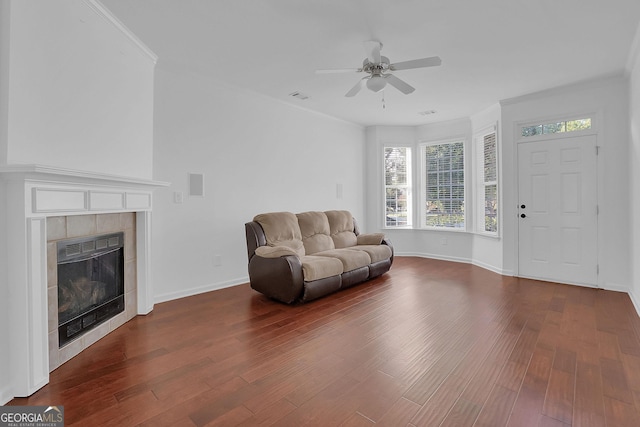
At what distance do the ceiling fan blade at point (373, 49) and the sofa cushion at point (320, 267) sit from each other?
2199mm

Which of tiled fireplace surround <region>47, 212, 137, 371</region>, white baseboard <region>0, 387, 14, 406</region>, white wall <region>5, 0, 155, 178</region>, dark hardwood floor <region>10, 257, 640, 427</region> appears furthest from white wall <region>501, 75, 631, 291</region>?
white baseboard <region>0, 387, 14, 406</region>

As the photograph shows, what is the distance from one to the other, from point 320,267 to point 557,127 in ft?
12.8

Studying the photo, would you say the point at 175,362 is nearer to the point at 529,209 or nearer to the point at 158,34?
the point at 158,34

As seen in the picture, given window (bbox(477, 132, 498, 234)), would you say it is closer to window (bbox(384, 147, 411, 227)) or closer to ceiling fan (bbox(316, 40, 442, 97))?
window (bbox(384, 147, 411, 227))

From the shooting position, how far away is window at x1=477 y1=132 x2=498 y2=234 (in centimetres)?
518

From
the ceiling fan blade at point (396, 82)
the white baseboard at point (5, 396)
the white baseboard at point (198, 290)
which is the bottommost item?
the white baseboard at point (5, 396)

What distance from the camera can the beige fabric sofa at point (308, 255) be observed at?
3.41m

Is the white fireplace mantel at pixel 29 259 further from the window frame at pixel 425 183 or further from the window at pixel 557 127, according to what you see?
the window frame at pixel 425 183

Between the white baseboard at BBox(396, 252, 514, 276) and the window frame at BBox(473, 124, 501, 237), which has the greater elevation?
the window frame at BBox(473, 124, 501, 237)

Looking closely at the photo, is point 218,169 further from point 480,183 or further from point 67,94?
point 480,183

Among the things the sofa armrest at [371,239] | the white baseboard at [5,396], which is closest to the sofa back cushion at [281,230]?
the sofa armrest at [371,239]

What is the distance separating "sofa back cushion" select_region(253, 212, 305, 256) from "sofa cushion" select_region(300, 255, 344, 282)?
47 cm

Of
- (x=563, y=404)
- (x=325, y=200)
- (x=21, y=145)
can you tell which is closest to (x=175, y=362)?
(x=21, y=145)

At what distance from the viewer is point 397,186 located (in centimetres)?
657
